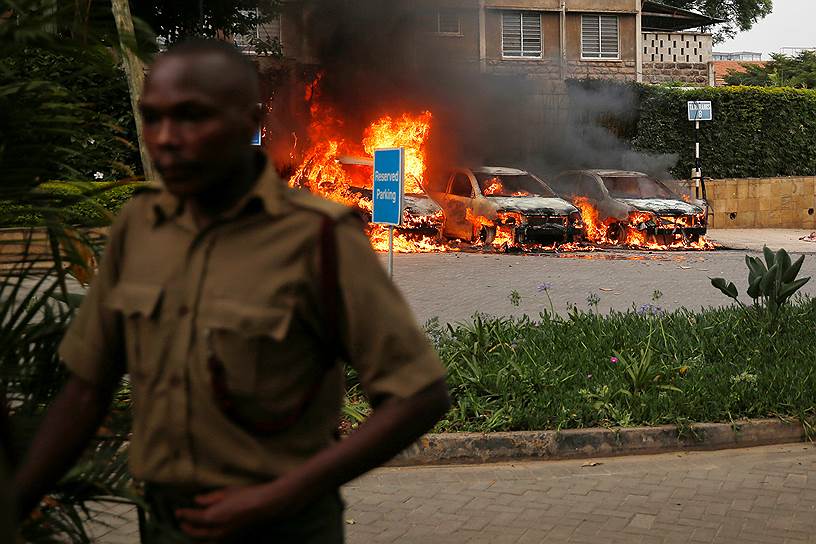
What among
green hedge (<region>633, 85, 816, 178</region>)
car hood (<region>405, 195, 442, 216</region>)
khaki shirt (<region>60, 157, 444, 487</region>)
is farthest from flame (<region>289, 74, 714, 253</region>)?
khaki shirt (<region>60, 157, 444, 487</region>)

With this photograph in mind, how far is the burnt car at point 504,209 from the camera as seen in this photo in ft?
71.9

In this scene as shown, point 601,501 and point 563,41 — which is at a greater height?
point 563,41

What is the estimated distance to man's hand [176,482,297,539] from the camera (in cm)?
200

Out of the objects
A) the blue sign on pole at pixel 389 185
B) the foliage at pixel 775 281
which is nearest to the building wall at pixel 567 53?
the blue sign on pole at pixel 389 185

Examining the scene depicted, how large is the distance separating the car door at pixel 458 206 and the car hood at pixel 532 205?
1.86ft

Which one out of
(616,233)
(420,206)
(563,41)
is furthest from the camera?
(563,41)

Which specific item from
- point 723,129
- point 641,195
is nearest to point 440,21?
point 723,129

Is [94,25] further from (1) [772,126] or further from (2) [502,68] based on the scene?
(2) [502,68]

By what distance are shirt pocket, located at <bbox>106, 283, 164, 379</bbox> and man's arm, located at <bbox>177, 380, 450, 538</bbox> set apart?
0.85 ft

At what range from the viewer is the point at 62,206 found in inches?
137

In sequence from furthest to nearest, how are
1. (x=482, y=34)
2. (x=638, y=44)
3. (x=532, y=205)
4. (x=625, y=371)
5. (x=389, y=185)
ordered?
(x=638, y=44) < (x=482, y=34) < (x=532, y=205) < (x=389, y=185) < (x=625, y=371)

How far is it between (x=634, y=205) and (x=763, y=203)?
26.3 feet

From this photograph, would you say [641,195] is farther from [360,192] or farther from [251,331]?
[251,331]

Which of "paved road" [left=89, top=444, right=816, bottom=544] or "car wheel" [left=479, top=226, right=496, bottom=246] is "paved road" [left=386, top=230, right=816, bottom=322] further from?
"paved road" [left=89, top=444, right=816, bottom=544]
